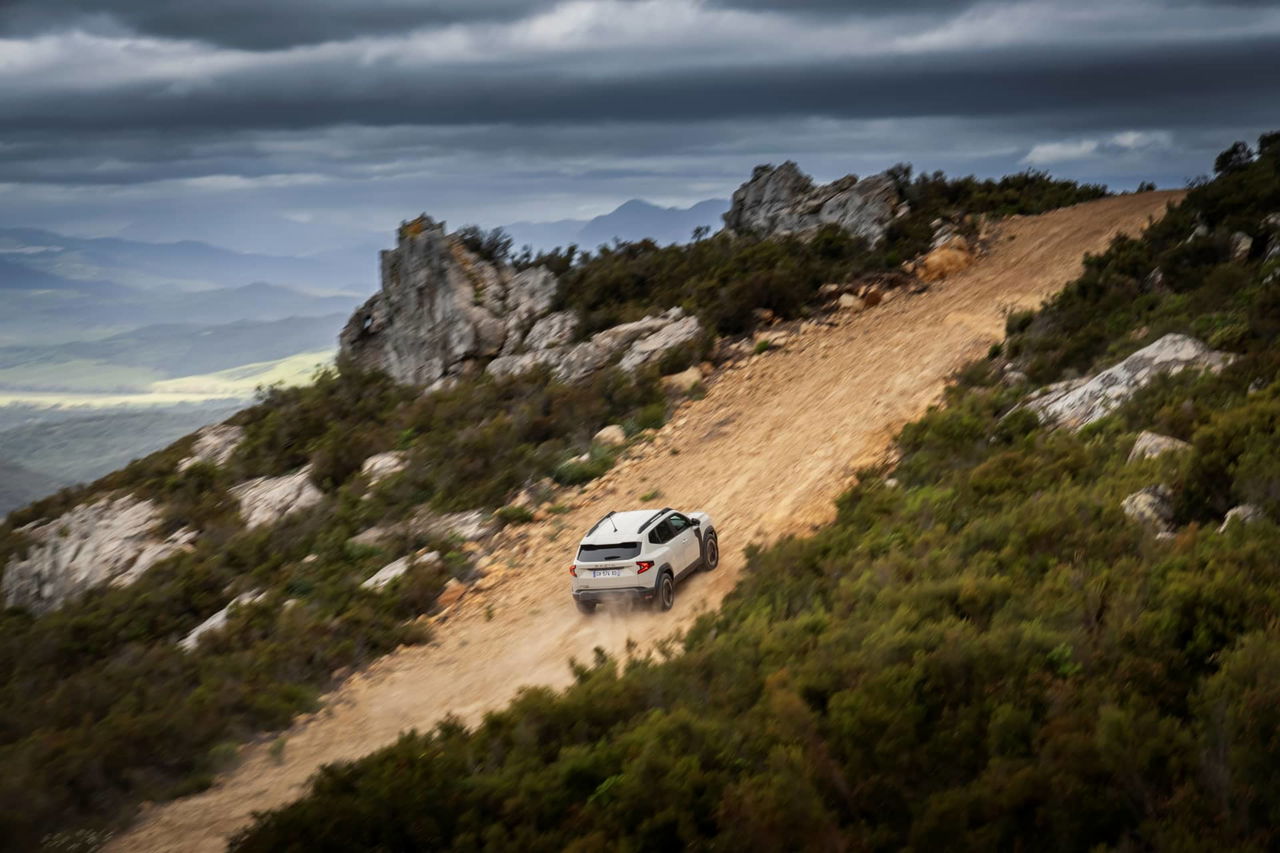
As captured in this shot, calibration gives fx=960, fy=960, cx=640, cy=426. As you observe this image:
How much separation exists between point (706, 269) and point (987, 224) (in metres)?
10.1

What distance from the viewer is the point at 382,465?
25.7 metres

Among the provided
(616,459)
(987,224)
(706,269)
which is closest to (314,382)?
(706,269)

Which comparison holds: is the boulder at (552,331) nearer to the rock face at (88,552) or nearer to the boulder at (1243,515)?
the rock face at (88,552)

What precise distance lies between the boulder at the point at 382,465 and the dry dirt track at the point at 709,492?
6320mm

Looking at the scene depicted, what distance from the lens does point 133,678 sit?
16.0 m

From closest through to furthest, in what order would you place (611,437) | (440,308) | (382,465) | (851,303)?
(611,437)
(382,465)
(851,303)
(440,308)

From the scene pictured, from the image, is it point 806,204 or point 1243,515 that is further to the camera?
point 806,204

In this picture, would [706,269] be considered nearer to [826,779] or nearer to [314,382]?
[314,382]

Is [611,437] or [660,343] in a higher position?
[660,343]

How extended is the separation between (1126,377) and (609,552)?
9.38 m

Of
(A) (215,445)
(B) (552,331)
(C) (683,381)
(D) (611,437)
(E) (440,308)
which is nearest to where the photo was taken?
(D) (611,437)

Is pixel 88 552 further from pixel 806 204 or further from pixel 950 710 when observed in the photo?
pixel 806 204

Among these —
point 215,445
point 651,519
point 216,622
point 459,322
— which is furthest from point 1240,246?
point 215,445

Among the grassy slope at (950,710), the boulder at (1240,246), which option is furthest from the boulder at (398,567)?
the boulder at (1240,246)
